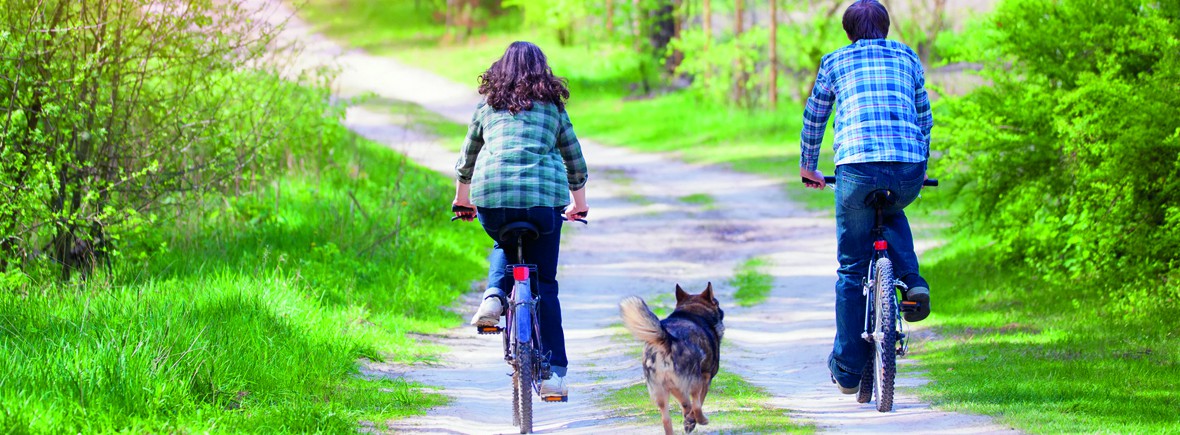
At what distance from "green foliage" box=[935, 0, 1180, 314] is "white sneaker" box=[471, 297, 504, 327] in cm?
474

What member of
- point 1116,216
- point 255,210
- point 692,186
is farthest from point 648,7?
point 1116,216

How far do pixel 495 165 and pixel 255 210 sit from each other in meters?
6.29

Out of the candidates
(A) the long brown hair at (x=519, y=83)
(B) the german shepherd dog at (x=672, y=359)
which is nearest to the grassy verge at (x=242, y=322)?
(B) the german shepherd dog at (x=672, y=359)

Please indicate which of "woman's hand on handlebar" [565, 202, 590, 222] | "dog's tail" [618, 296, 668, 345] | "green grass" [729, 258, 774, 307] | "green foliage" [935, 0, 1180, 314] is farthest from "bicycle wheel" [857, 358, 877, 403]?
"green grass" [729, 258, 774, 307]

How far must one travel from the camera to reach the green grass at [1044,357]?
6103 mm

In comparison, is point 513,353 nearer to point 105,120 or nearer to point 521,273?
point 521,273

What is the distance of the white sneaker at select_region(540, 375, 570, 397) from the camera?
616cm

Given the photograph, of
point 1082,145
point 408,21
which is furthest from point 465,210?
point 408,21

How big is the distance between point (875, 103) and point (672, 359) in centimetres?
168

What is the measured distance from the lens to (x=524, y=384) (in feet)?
19.4

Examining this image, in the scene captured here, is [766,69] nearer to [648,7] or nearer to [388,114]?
[648,7]

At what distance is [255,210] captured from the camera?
1164 centimetres

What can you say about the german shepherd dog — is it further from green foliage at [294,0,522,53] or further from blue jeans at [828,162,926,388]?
green foliage at [294,0,522,53]

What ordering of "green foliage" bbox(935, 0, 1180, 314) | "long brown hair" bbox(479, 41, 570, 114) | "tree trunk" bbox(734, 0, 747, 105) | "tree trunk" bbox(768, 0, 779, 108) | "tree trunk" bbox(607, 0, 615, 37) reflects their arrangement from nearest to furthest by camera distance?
"long brown hair" bbox(479, 41, 570, 114) < "green foliage" bbox(935, 0, 1180, 314) < "tree trunk" bbox(768, 0, 779, 108) < "tree trunk" bbox(734, 0, 747, 105) < "tree trunk" bbox(607, 0, 615, 37)
